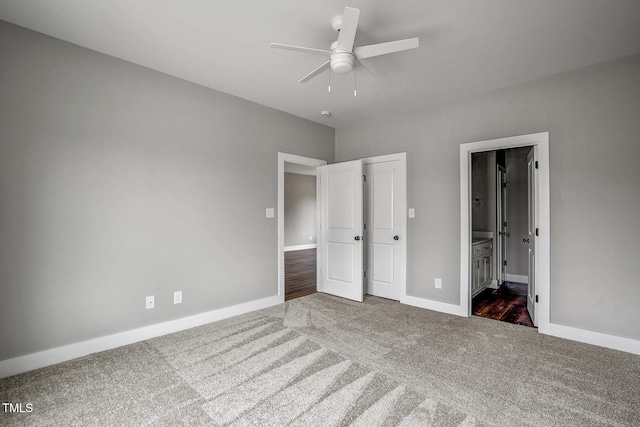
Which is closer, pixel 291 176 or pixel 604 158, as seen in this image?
pixel 604 158

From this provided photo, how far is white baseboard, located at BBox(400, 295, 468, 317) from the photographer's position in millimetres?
3603

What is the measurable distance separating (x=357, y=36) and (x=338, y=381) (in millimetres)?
2642

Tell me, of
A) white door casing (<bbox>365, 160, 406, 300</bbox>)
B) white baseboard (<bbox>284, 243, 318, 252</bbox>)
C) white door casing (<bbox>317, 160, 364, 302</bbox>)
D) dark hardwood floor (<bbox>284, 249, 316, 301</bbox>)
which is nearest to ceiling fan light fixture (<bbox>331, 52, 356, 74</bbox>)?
white door casing (<bbox>317, 160, 364, 302</bbox>)

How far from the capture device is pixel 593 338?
278 centimetres

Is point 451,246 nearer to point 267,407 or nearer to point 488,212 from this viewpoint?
point 488,212

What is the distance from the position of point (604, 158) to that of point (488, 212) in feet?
7.36

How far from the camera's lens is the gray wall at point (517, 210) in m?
5.28

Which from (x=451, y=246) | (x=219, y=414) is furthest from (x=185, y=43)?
(x=451, y=246)

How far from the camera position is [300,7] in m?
2.03

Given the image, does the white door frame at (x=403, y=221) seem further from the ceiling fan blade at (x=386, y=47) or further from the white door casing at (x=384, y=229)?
the ceiling fan blade at (x=386, y=47)

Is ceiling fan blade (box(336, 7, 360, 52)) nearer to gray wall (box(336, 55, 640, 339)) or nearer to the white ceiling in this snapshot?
the white ceiling

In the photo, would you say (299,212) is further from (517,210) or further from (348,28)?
(348,28)

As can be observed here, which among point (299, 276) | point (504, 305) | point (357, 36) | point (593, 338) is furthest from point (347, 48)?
point (299, 276)

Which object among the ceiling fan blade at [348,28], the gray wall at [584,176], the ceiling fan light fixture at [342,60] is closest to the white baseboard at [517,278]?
the gray wall at [584,176]
